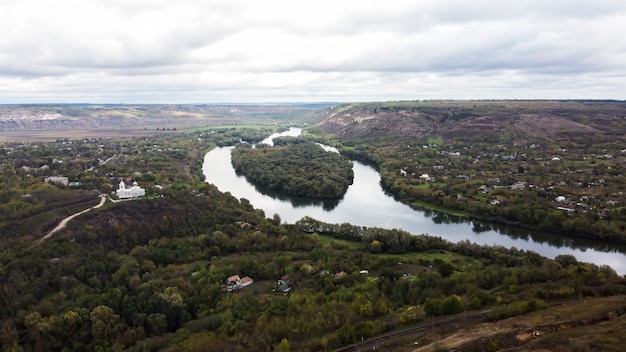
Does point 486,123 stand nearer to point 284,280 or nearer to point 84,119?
point 284,280

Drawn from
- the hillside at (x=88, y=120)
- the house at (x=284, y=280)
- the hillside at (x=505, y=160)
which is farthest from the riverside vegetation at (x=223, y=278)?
the hillside at (x=88, y=120)

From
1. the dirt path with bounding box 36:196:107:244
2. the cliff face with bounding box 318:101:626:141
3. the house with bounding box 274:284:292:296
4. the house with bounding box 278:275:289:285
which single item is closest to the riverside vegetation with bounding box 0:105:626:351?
the house with bounding box 278:275:289:285

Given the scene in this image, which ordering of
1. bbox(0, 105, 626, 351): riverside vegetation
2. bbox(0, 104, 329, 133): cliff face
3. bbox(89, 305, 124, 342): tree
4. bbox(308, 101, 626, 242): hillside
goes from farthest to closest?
bbox(0, 104, 329, 133): cliff face, bbox(308, 101, 626, 242): hillside, bbox(89, 305, 124, 342): tree, bbox(0, 105, 626, 351): riverside vegetation

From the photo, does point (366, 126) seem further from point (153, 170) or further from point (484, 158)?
point (153, 170)

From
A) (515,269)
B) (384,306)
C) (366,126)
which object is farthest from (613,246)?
(366,126)

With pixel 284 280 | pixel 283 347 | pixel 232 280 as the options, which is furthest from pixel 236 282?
pixel 283 347

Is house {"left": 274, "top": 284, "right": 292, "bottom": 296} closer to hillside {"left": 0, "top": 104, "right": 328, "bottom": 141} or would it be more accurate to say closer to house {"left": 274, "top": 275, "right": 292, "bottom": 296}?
house {"left": 274, "top": 275, "right": 292, "bottom": 296}
